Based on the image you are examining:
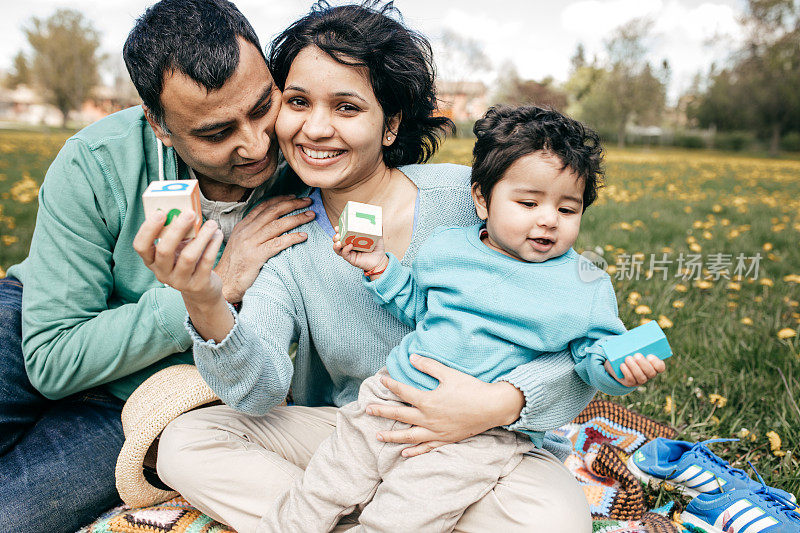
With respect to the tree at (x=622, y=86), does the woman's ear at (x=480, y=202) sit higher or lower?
lower

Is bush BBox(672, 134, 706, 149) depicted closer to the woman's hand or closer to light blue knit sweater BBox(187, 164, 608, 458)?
light blue knit sweater BBox(187, 164, 608, 458)

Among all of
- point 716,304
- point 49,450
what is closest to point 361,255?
point 49,450

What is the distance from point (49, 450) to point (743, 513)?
218 cm

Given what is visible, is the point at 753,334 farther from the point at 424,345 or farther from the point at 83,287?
the point at 83,287

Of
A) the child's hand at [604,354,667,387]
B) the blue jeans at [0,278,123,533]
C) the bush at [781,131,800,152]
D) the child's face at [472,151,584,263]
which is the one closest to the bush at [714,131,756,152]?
the bush at [781,131,800,152]

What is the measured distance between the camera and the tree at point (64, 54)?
2886cm

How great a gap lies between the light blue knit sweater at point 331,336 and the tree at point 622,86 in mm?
23625

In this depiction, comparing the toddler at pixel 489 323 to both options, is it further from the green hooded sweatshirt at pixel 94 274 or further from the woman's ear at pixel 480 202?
the green hooded sweatshirt at pixel 94 274

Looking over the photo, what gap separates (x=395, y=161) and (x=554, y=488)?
1.20 m

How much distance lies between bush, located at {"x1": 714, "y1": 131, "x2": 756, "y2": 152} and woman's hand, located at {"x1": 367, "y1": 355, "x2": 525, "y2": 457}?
34466mm

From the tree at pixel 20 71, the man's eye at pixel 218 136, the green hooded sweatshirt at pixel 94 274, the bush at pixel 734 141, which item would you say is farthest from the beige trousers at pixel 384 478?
the tree at pixel 20 71

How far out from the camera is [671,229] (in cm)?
520

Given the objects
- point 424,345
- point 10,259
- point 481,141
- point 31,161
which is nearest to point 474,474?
point 424,345

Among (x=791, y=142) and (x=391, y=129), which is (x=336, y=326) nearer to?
(x=391, y=129)
